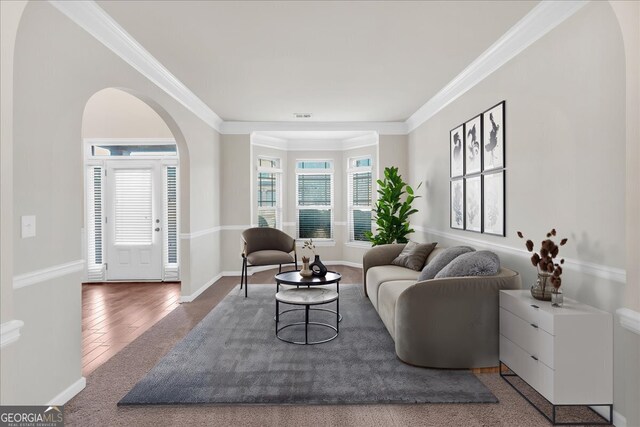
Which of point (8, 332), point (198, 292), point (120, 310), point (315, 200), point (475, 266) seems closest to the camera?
point (8, 332)

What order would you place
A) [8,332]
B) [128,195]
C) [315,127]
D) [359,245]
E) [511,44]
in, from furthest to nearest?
[359,245], [315,127], [128,195], [511,44], [8,332]

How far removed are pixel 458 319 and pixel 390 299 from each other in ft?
2.21

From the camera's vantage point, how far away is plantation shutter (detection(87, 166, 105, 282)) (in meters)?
6.23

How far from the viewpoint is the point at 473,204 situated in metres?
4.10

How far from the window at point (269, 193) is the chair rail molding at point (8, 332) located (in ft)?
18.4

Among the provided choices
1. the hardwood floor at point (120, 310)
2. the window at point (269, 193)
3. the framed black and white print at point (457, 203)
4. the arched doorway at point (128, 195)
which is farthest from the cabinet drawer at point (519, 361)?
the window at point (269, 193)

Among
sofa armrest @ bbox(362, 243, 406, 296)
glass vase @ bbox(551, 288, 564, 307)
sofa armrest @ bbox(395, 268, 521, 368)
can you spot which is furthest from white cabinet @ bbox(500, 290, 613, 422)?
sofa armrest @ bbox(362, 243, 406, 296)

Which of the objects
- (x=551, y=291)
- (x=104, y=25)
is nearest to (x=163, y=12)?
(x=104, y=25)

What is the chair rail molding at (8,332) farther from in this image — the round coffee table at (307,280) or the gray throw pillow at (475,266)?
the gray throw pillow at (475,266)

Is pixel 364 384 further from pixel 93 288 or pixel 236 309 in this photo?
pixel 93 288

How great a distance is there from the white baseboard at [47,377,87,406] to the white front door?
12.3 feet

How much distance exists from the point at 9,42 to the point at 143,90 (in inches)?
84.4

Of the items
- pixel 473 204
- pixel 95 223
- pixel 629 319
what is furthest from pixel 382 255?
pixel 95 223

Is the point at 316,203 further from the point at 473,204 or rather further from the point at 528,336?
the point at 528,336
